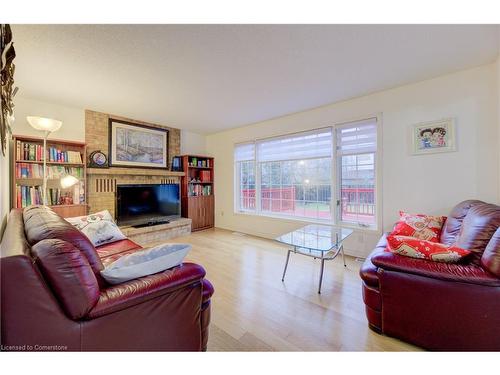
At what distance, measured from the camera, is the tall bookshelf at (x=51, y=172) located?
9.27ft

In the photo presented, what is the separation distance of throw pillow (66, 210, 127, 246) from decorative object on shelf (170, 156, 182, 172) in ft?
7.52

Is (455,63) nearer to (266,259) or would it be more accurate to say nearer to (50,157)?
(266,259)

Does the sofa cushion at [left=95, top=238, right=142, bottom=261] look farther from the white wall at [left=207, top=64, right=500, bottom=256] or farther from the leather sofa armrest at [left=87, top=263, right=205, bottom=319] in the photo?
the white wall at [left=207, top=64, right=500, bottom=256]

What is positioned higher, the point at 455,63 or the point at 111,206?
the point at 455,63

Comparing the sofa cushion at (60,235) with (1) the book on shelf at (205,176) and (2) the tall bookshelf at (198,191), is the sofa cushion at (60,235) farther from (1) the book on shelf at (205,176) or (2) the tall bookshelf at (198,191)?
(1) the book on shelf at (205,176)

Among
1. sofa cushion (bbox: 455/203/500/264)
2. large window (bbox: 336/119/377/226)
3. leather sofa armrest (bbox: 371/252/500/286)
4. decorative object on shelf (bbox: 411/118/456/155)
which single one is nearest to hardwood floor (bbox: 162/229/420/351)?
leather sofa armrest (bbox: 371/252/500/286)

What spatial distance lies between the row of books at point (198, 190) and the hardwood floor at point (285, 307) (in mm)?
1895

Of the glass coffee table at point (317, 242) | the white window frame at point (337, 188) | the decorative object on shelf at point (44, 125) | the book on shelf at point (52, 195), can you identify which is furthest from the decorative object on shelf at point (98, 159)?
the glass coffee table at point (317, 242)

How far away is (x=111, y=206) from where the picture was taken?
3.80m

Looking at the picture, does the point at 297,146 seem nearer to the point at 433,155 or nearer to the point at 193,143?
the point at 433,155

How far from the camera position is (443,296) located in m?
1.30

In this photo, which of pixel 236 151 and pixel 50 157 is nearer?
pixel 50 157
